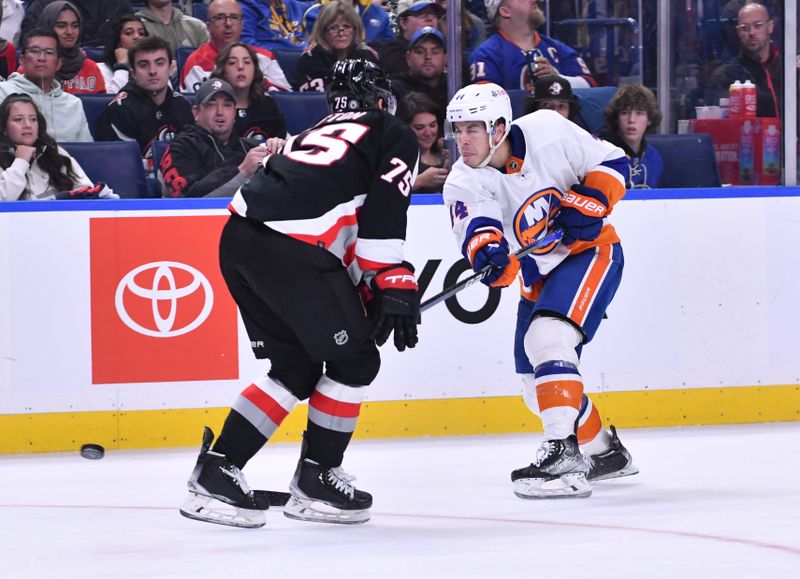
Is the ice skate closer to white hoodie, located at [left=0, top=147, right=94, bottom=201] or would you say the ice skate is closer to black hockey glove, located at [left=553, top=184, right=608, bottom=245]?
black hockey glove, located at [left=553, top=184, right=608, bottom=245]

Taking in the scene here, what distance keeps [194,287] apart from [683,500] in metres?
1.88

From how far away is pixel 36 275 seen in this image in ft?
15.3

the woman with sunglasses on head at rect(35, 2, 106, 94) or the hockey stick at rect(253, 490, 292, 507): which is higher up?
the woman with sunglasses on head at rect(35, 2, 106, 94)

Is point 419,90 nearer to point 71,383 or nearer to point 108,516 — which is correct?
point 71,383

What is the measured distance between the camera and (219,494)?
127 inches

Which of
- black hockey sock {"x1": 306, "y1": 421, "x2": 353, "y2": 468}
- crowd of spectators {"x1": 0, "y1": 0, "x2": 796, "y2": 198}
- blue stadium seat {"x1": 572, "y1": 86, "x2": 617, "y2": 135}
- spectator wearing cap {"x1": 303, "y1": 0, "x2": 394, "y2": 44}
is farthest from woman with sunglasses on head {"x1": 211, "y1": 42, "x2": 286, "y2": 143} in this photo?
black hockey sock {"x1": 306, "y1": 421, "x2": 353, "y2": 468}

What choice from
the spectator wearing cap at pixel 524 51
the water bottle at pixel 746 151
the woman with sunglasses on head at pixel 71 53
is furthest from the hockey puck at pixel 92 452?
the water bottle at pixel 746 151

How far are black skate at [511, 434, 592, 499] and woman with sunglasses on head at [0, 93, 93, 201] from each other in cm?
205

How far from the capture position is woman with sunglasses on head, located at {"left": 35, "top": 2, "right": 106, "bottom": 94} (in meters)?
5.82

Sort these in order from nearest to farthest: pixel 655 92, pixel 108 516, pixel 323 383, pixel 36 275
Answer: pixel 323 383
pixel 108 516
pixel 36 275
pixel 655 92

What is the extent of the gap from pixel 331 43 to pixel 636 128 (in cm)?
139

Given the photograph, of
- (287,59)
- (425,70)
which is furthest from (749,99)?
(287,59)

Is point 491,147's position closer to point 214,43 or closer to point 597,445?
point 597,445

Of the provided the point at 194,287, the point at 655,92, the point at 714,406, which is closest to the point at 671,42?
the point at 655,92
